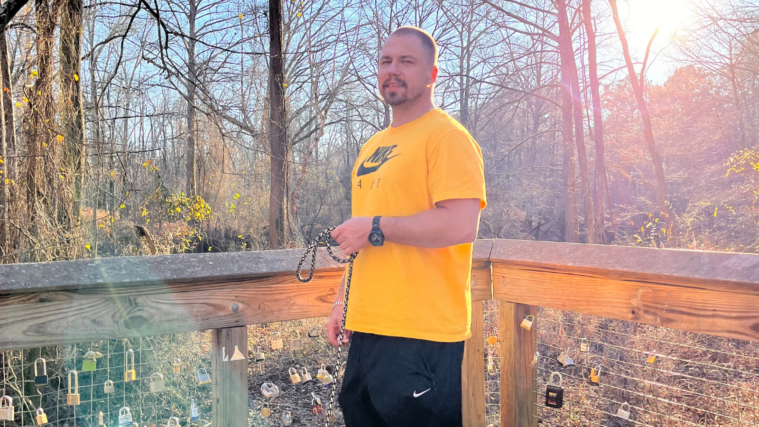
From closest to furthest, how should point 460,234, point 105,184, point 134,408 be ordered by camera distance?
point 460,234 < point 134,408 < point 105,184

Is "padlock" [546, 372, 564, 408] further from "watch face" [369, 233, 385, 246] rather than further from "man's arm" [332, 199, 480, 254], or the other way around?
"watch face" [369, 233, 385, 246]

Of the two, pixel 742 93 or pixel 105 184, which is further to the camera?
pixel 742 93

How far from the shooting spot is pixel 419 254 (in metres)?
1.54

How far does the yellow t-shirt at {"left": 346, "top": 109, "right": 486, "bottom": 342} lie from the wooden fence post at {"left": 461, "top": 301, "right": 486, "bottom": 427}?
2.01 ft

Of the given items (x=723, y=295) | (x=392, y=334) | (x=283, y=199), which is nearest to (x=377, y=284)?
(x=392, y=334)

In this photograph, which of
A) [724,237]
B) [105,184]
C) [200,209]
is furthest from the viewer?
[724,237]

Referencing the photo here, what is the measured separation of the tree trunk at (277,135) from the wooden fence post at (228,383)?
6.78 metres

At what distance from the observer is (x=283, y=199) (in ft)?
29.7

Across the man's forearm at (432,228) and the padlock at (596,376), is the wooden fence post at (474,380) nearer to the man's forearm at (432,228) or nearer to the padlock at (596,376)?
the padlock at (596,376)

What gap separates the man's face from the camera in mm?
1635

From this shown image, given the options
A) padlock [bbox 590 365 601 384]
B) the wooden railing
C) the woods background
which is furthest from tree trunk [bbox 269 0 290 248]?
padlock [bbox 590 365 601 384]

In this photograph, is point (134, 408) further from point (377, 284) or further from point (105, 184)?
point (105, 184)

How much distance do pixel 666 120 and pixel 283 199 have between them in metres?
22.0

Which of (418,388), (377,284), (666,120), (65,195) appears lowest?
(418,388)
